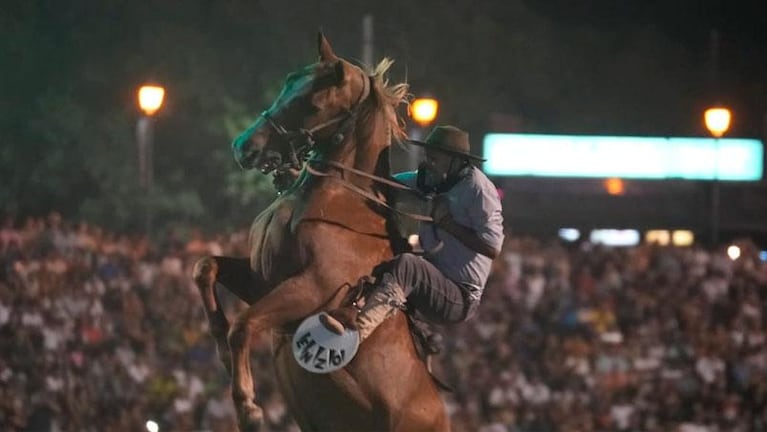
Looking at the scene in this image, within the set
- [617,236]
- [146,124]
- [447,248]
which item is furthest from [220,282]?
[617,236]

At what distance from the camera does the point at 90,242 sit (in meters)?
15.3

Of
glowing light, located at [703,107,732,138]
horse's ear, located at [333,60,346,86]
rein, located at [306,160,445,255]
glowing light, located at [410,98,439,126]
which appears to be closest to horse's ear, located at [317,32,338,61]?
horse's ear, located at [333,60,346,86]

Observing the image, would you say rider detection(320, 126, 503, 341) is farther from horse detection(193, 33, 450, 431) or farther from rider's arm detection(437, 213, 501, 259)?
horse detection(193, 33, 450, 431)

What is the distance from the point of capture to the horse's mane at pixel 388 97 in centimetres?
712

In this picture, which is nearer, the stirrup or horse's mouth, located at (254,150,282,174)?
the stirrup

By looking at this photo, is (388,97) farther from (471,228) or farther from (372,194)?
(471,228)

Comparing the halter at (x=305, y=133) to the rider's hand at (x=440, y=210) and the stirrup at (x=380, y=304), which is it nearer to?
the rider's hand at (x=440, y=210)

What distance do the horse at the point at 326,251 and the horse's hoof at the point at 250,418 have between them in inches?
0.5

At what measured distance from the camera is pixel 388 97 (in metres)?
7.18

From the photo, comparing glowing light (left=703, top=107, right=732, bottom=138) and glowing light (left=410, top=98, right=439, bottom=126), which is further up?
glowing light (left=703, top=107, right=732, bottom=138)

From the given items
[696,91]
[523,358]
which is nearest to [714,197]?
[523,358]

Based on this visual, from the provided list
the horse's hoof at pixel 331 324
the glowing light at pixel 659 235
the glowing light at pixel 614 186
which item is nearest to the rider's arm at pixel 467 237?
the horse's hoof at pixel 331 324

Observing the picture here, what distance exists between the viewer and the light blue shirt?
6980mm

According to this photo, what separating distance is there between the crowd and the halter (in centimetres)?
679
